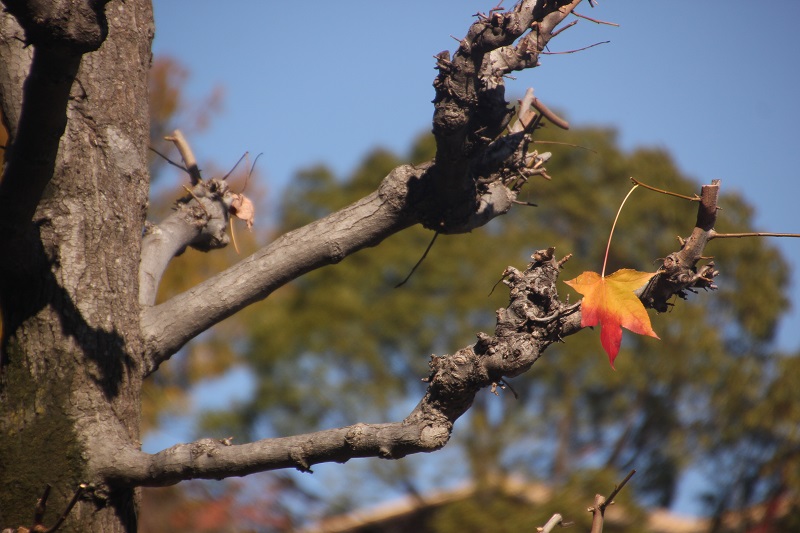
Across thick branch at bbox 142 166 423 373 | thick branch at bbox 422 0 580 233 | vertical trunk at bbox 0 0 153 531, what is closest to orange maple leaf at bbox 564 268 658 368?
thick branch at bbox 422 0 580 233

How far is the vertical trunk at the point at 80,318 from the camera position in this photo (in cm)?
157

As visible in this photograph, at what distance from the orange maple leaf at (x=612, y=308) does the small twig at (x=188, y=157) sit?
1.26 m

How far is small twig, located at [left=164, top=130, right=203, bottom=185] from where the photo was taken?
225cm

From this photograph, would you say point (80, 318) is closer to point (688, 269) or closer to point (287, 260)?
point (287, 260)

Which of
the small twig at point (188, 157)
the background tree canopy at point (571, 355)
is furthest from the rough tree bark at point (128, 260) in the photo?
the background tree canopy at point (571, 355)

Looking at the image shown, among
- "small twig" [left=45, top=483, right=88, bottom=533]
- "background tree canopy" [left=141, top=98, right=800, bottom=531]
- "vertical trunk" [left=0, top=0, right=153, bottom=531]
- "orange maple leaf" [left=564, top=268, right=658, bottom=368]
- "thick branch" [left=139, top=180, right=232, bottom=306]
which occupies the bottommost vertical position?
"small twig" [left=45, top=483, right=88, bottom=533]

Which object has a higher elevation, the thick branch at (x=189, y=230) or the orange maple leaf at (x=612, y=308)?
the thick branch at (x=189, y=230)

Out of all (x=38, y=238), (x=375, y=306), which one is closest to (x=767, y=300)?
(x=375, y=306)

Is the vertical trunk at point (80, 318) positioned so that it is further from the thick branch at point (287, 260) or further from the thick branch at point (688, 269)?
the thick branch at point (688, 269)

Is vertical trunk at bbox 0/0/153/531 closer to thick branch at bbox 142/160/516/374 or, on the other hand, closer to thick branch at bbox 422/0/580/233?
thick branch at bbox 142/160/516/374

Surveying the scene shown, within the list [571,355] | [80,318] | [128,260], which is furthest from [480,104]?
[571,355]

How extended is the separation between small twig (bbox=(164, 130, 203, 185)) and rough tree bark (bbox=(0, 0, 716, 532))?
0.26 meters

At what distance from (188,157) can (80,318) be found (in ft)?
2.55

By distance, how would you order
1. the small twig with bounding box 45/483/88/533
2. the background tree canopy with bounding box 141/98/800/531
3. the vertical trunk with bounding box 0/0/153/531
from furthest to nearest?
the background tree canopy with bounding box 141/98/800/531 → the vertical trunk with bounding box 0/0/153/531 → the small twig with bounding box 45/483/88/533
